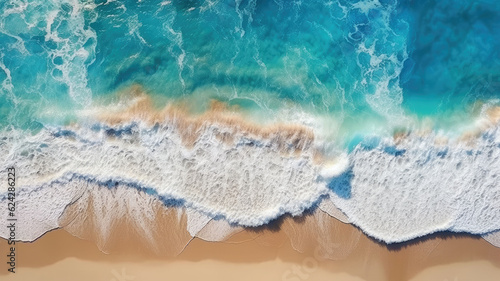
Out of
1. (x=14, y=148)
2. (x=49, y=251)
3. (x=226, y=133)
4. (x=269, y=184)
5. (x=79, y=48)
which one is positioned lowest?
(x=49, y=251)

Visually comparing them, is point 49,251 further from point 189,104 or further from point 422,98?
point 422,98

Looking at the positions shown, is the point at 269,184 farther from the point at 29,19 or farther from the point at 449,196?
the point at 29,19


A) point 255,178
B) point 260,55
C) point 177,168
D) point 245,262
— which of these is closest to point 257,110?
point 260,55

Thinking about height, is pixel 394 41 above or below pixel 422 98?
above

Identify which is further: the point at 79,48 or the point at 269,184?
the point at 79,48

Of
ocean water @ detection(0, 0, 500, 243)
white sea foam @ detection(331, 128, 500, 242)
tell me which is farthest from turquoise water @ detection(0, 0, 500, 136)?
white sea foam @ detection(331, 128, 500, 242)

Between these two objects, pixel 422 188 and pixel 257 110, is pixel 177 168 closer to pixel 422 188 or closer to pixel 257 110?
pixel 257 110

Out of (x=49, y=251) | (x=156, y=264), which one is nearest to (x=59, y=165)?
(x=49, y=251)
